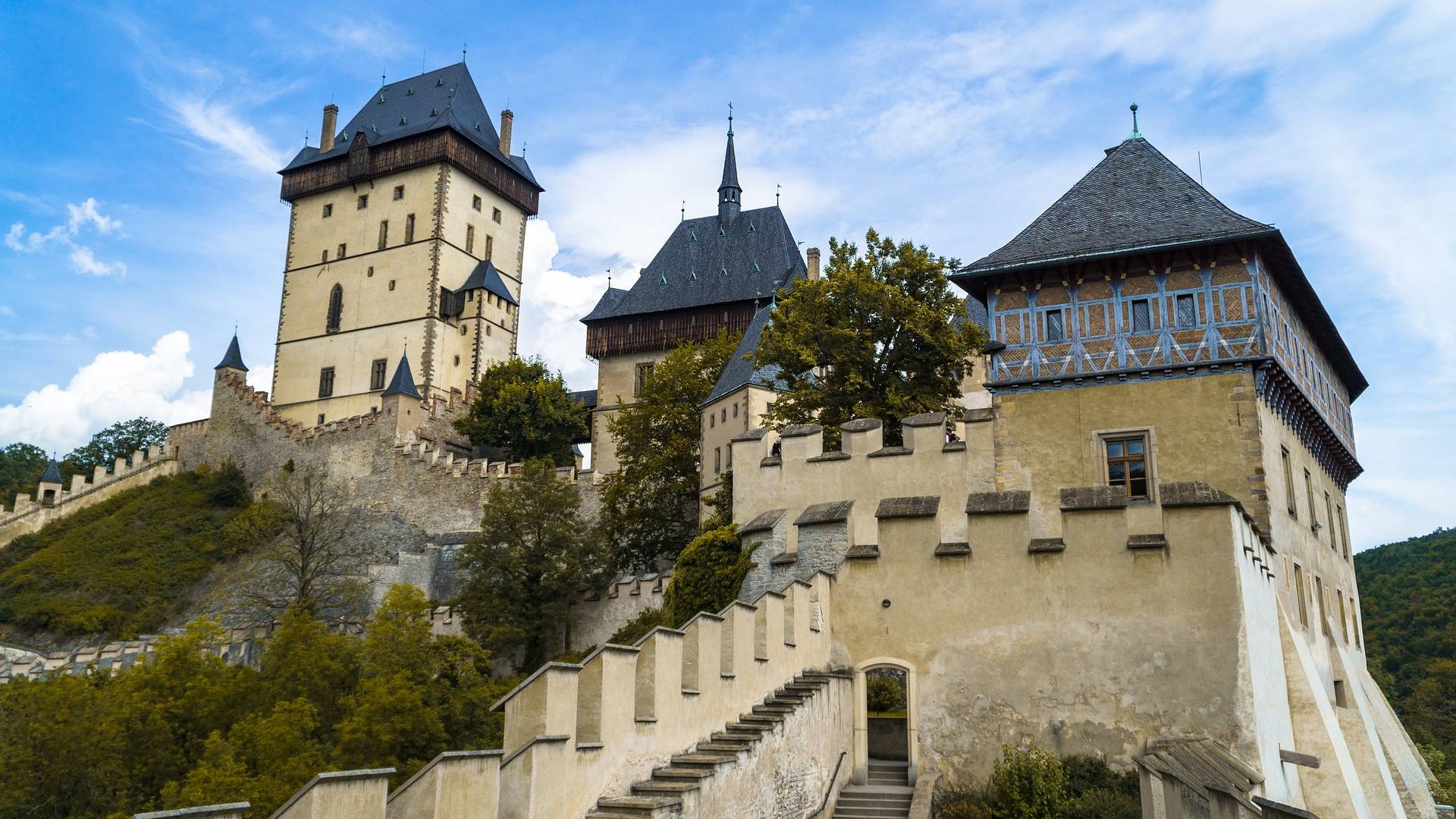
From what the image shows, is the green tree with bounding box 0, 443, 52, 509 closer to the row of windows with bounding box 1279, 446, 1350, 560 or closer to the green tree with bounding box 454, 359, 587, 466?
the green tree with bounding box 454, 359, 587, 466

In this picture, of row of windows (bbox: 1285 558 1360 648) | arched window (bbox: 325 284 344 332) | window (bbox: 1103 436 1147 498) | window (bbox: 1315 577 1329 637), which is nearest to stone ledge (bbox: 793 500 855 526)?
window (bbox: 1103 436 1147 498)

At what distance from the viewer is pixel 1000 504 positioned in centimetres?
1538

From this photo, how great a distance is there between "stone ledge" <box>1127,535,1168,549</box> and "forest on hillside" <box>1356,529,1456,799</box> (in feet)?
49.0

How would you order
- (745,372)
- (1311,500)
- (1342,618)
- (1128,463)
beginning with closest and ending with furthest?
(1128,463)
(1311,500)
(1342,618)
(745,372)

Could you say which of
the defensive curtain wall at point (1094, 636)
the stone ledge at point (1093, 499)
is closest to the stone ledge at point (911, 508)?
the defensive curtain wall at point (1094, 636)

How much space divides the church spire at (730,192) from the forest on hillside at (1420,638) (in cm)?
2857

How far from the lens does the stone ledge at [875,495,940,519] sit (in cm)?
1570

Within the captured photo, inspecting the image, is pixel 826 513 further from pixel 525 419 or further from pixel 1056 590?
pixel 525 419

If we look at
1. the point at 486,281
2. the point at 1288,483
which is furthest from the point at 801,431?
the point at 486,281

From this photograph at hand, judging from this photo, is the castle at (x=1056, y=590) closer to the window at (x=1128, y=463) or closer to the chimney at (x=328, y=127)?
the window at (x=1128, y=463)

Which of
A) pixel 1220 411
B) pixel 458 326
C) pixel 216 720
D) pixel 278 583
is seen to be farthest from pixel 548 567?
pixel 458 326

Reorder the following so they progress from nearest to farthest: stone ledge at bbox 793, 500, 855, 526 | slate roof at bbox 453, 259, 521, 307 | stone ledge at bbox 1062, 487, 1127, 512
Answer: stone ledge at bbox 1062, 487, 1127, 512 → stone ledge at bbox 793, 500, 855, 526 → slate roof at bbox 453, 259, 521, 307

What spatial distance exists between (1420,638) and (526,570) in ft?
94.4

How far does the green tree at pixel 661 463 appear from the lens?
31219mm
